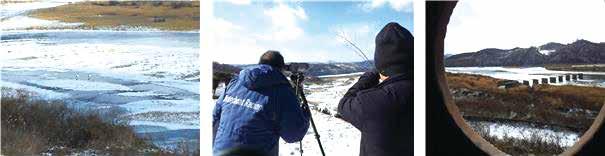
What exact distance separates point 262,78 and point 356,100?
1.68 feet

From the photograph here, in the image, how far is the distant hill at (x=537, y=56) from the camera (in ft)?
12.2

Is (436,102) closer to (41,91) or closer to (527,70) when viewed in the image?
(527,70)

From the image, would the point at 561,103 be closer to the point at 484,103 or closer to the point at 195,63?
the point at 484,103

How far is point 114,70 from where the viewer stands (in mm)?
4531

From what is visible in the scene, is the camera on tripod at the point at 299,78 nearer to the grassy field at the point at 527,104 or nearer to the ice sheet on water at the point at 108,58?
the ice sheet on water at the point at 108,58

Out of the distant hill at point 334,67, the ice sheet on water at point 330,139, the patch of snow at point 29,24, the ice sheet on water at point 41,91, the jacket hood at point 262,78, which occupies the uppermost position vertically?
the patch of snow at point 29,24

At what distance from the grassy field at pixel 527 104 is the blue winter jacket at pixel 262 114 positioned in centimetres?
86

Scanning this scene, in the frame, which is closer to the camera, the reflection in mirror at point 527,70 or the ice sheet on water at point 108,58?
the reflection in mirror at point 527,70

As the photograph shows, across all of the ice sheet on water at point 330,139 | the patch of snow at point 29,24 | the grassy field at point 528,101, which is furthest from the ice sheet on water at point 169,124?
the grassy field at point 528,101

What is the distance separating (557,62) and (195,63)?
78.1 inches

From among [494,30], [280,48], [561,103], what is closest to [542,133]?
[561,103]

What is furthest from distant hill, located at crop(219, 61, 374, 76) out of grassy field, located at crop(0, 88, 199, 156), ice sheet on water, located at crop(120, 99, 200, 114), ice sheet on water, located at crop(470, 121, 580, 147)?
grassy field, located at crop(0, 88, 199, 156)

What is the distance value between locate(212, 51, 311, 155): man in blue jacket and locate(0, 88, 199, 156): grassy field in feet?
2.02

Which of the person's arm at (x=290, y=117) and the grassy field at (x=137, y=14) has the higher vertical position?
the grassy field at (x=137, y=14)
